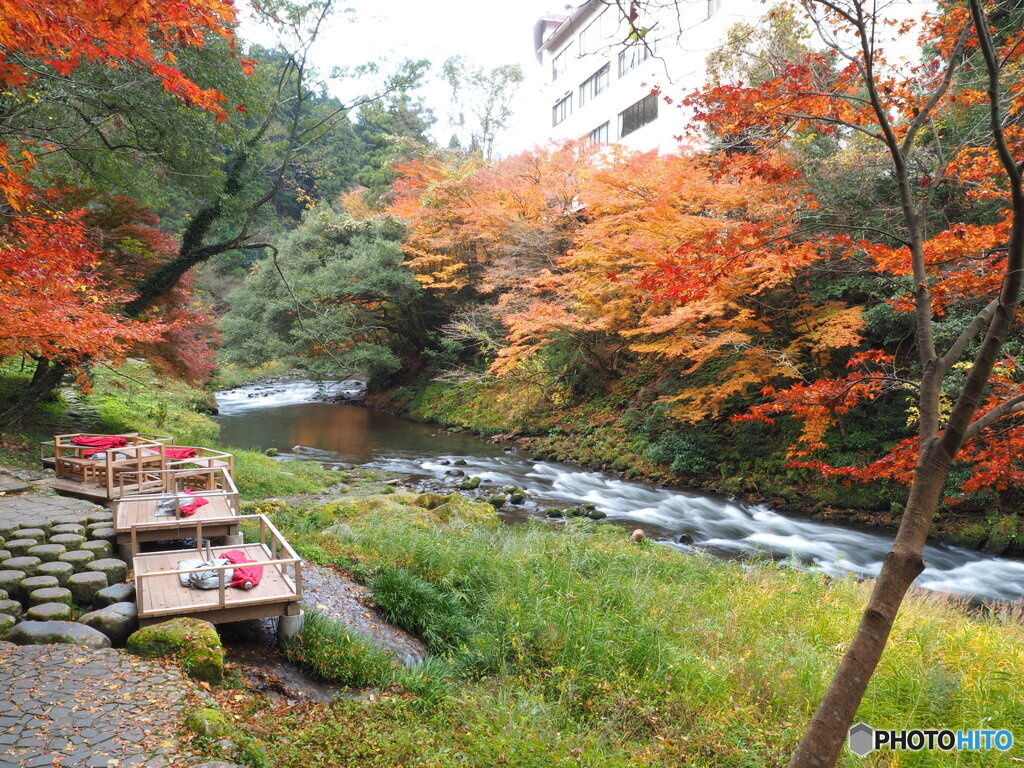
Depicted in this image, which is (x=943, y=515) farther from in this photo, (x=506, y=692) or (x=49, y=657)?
(x=49, y=657)

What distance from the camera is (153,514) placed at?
7.92 meters

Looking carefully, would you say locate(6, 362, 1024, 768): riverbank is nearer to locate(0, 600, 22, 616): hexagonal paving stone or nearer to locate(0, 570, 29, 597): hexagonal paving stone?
locate(0, 600, 22, 616): hexagonal paving stone

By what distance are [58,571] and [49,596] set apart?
546mm

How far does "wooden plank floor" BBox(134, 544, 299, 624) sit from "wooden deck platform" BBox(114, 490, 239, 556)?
0.92 metres

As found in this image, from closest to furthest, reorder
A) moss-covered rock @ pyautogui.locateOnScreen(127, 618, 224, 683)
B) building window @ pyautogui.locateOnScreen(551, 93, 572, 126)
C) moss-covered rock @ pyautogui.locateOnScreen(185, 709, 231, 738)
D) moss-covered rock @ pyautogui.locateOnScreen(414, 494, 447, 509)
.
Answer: moss-covered rock @ pyautogui.locateOnScreen(185, 709, 231, 738) < moss-covered rock @ pyautogui.locateOnScreen(127, 618, 224, 683) < moss-covered rock @ pyautogui.locateOnScreen(414, 494, 447, 509) < building window @ pyautogui.locateOnScreen(551, 93, 572, 126)

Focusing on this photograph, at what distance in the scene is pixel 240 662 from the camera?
558 cm

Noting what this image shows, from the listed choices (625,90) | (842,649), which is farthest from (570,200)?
(842,649)

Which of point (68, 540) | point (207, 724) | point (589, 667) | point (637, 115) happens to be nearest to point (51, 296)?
point (68, 540)

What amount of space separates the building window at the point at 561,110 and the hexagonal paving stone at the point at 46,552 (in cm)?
3163

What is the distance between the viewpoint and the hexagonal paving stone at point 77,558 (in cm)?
624

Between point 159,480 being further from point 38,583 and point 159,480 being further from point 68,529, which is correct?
point 38,583

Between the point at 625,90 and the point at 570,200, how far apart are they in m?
8.69

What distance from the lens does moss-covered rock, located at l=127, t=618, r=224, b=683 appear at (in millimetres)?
4914

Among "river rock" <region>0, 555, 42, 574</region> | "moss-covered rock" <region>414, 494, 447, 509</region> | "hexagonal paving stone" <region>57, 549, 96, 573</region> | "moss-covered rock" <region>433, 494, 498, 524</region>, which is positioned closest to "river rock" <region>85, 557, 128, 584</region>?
"hexagonal paving stone" <region>57, 549, 96, 573</region>
